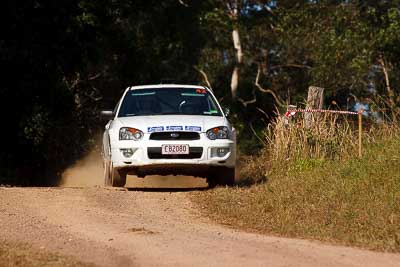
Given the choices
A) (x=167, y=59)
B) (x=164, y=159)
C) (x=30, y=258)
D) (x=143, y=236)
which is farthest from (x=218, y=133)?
(x=167, y=59)

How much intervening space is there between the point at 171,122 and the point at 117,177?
1282 mm

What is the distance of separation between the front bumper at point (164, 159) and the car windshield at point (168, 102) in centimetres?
91

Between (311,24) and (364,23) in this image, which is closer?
(364,23)

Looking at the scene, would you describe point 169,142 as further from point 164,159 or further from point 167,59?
point 167,59

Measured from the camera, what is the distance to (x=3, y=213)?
11.7 meters

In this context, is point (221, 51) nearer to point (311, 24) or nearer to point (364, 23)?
point (311, 24)

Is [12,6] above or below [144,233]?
above

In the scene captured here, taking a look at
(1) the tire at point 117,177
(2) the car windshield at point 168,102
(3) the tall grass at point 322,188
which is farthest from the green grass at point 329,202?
(2) the car windshield at point 168,102

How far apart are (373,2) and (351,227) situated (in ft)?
88.4

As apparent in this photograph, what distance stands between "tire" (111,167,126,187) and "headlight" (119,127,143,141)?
0.57 m

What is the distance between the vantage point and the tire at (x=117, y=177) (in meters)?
15.0

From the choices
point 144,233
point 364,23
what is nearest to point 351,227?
point 144,233

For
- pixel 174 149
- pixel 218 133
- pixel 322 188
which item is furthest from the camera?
pixel 218 133

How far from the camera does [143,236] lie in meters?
10.1
